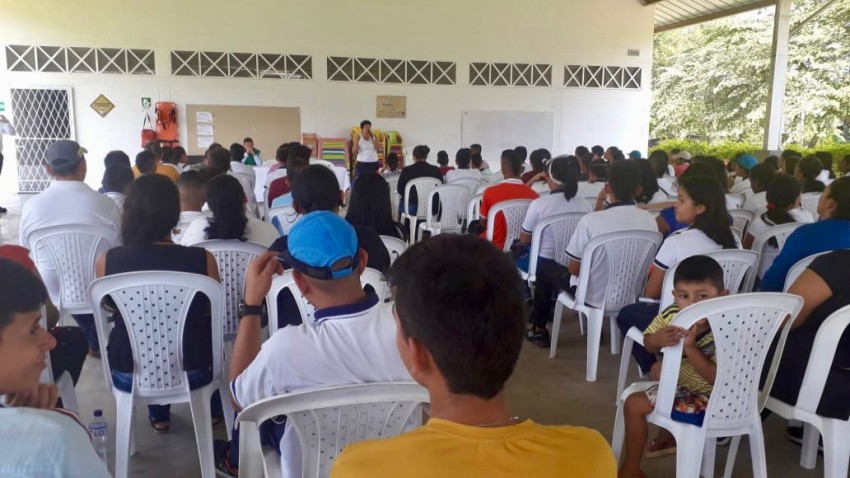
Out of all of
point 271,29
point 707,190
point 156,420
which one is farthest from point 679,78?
point 156,420

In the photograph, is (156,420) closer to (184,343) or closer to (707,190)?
(184,343)

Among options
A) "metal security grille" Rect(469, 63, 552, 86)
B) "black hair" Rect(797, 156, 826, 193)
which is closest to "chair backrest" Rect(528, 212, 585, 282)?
"black hair" Rect(797, 156, 826, 193)

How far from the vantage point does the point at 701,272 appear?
233cm

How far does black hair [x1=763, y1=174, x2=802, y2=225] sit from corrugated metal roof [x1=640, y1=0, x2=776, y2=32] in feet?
29.2

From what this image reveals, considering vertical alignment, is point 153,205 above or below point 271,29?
below

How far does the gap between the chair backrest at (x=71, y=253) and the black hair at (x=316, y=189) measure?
3.44 feet

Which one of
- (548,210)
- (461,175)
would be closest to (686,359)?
(548,210)

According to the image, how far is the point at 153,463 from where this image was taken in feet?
8.66

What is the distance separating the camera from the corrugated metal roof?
38.6 ft

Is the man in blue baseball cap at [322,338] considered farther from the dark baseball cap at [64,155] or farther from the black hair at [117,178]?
the black hair at [117,178]

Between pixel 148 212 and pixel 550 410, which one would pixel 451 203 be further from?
pixel 148 212

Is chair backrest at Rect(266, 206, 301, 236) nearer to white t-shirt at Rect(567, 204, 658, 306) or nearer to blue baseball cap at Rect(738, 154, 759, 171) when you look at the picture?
white t-shirt at Rect(567, 204, 658, 306)

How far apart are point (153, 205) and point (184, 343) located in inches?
21.7

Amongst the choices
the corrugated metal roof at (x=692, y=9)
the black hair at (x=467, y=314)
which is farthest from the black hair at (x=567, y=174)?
the corrugated metal roof at (x=692, y=9)
